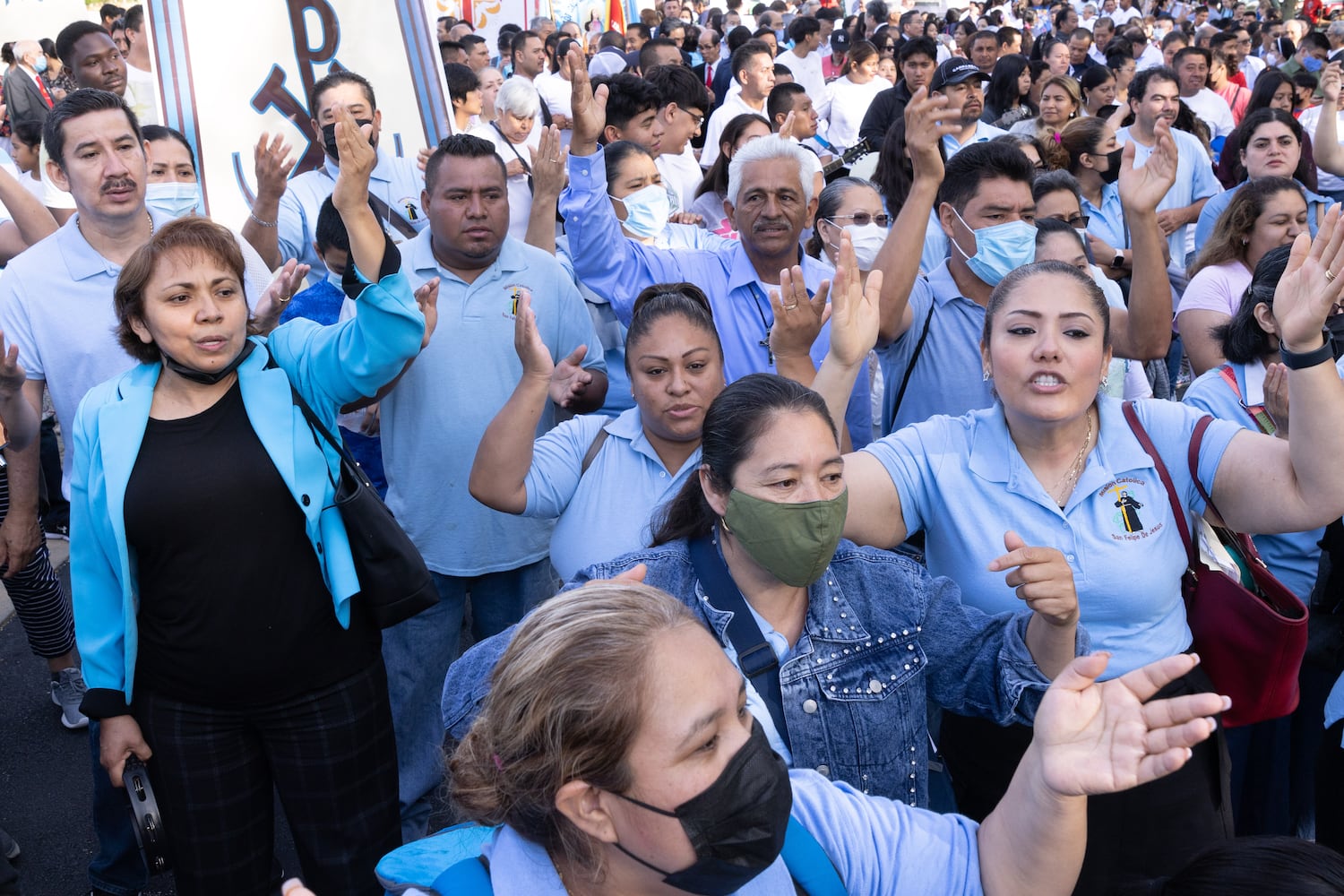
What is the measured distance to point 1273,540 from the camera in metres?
3.23

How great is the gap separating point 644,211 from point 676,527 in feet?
9.29

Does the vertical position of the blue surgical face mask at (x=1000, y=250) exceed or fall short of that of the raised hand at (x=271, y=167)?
it falls short

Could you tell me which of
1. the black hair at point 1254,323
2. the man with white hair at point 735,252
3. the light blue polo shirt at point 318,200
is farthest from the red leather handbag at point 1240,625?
the light blue polo shirt at point 318,200

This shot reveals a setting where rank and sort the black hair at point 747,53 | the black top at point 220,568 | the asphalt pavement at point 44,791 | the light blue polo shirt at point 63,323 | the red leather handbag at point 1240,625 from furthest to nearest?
the black hair at point 747,53, the asphalt pavement at point 44,791, the light blue polo shirt at point 63,323, the black top at point 220,568, the red leather handbag at point 1240,625

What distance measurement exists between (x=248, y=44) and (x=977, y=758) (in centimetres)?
406

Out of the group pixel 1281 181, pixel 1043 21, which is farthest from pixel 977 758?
pixel 1043 21

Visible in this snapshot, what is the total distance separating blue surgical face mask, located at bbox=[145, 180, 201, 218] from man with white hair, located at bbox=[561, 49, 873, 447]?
154cm

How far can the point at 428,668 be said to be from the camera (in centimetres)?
374

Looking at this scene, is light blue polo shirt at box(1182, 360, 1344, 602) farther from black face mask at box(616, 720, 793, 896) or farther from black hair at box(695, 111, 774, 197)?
black hair at box(695, 111, 774, 197)

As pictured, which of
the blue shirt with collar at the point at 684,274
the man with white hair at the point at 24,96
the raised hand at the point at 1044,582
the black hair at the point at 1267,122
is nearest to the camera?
the raised hand at the point at 1044,582

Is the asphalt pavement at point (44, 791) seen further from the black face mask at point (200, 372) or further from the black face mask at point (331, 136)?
the black face mask at point (331, 136)

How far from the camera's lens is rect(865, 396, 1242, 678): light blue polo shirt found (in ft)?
8.21

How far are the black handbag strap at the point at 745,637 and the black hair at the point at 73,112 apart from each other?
263 cm

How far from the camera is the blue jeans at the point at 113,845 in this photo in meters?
3.29
